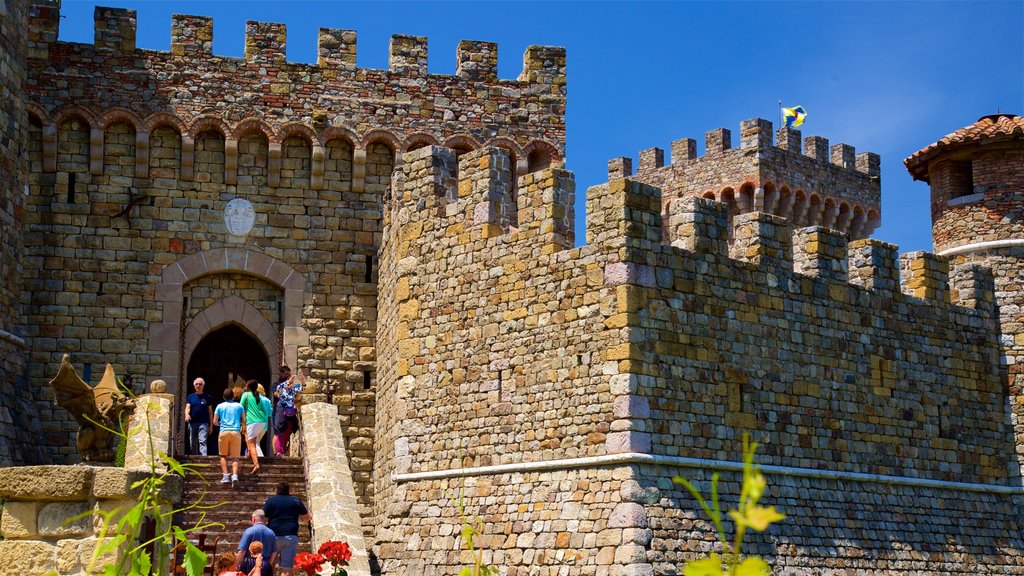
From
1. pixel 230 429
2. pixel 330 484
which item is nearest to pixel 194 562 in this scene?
pixel 330 484

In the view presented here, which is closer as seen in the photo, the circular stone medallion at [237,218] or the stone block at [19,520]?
the stone block at [19,520]

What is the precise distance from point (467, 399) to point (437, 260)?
5.48ft

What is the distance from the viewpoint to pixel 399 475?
14.9m

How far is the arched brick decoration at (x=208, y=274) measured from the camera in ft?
56.7

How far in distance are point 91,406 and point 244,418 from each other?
2.53 m

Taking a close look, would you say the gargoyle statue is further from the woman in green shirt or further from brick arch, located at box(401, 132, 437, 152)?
brick arch, located at box(401, 132, 437, 152)

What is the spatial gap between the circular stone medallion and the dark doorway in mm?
1386

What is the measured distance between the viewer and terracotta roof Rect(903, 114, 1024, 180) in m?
17.2

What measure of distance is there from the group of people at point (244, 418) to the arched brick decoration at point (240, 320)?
0.55 m

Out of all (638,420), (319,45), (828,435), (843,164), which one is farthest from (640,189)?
(843,164)

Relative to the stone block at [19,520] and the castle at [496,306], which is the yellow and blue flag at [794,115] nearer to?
the castle at [496,306]

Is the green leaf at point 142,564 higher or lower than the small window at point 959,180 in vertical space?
lower

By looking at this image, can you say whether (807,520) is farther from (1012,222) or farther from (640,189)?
(1012,222)

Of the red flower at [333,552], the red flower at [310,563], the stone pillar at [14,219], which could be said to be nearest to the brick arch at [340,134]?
the stone pillar at [14,219]
